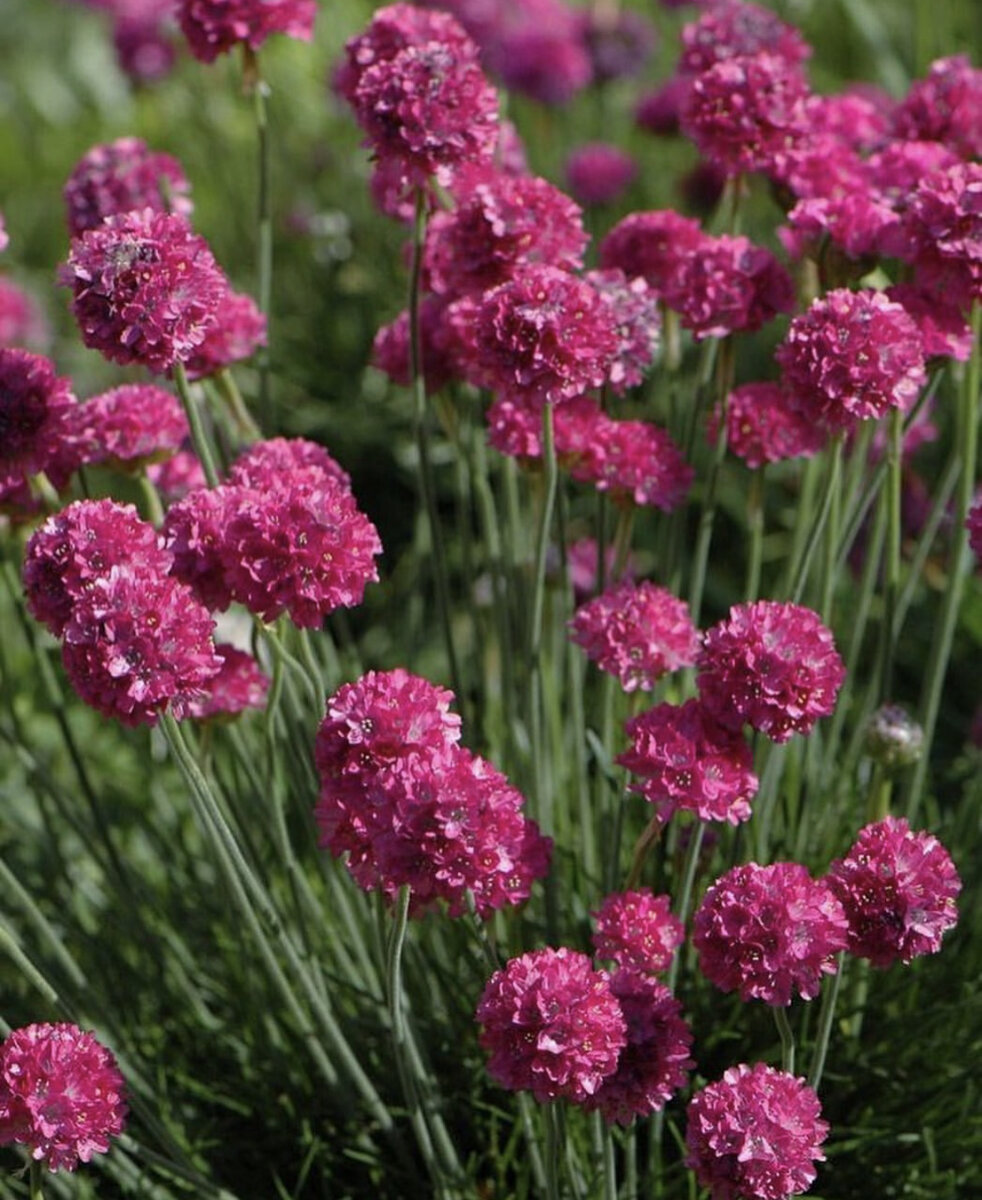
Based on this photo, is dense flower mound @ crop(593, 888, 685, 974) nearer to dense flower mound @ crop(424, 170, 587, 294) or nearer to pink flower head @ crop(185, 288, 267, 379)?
dense flower mound @ crop(424, 170, 587, 294)

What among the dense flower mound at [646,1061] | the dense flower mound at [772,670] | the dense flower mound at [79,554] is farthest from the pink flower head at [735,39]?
the dense flower mound at [646,1061]

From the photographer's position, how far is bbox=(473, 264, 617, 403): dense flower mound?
5.69ft

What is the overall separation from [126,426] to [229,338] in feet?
0.65

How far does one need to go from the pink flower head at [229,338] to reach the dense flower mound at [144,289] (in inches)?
13.0

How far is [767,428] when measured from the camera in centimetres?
203

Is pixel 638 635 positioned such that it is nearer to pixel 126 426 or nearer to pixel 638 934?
pixel 638 934

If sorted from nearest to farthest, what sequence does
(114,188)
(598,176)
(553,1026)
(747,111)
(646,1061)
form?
(553,1026) → (646,1061) → (747,111) → (114,188) → (598,176)

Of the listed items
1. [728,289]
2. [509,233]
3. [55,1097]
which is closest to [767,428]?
[728,289]

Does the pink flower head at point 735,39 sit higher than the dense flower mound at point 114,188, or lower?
higher

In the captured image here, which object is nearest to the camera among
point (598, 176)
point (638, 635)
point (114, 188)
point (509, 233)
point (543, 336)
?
point (543, 336)

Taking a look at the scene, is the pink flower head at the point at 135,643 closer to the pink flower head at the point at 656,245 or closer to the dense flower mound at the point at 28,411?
the dense flower mound at the point at 28,411

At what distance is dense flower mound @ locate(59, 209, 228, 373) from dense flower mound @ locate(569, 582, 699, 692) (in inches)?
20.3

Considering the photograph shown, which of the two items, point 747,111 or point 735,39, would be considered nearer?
point 747,111

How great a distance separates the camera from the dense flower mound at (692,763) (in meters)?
1.65
